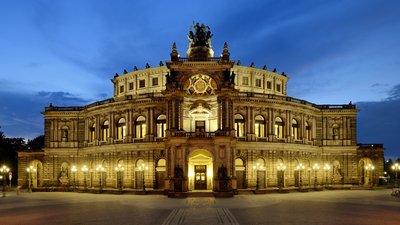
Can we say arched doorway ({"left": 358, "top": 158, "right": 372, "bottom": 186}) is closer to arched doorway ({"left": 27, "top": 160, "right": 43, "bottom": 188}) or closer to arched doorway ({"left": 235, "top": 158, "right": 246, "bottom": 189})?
arched doorway ({"left": 235, "top": 158, "right": 246, "bottom": 189})

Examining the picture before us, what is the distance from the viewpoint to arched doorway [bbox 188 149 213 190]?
68.1 meters

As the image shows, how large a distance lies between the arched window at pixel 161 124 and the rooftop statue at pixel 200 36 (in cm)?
1254

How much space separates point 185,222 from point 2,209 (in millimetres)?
23079

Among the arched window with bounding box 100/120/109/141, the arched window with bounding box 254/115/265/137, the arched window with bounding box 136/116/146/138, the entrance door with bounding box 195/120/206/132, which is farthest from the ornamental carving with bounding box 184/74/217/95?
the arched window with bounding box 100/120/109/141

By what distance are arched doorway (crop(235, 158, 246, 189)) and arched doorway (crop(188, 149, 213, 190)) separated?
5.27 meters

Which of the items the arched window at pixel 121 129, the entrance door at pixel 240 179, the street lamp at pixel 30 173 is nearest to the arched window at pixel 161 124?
the arched window at pixel 121 129

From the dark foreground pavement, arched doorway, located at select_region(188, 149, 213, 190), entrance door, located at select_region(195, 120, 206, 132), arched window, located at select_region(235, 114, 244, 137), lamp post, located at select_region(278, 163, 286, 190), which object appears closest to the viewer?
the dark foreground pavement

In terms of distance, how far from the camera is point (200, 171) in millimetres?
68500

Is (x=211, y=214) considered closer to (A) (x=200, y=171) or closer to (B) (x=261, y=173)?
(A) (x=200, y=171)

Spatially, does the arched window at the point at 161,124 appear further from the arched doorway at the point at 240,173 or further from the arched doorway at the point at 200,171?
the arched doorway at the point at 240,173

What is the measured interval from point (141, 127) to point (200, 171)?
13311 millimetres

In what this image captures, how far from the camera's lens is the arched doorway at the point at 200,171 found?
68062mm

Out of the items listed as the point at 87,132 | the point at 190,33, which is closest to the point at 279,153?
the point at 190,33

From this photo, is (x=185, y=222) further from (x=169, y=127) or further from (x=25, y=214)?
(x=169, y=127)
